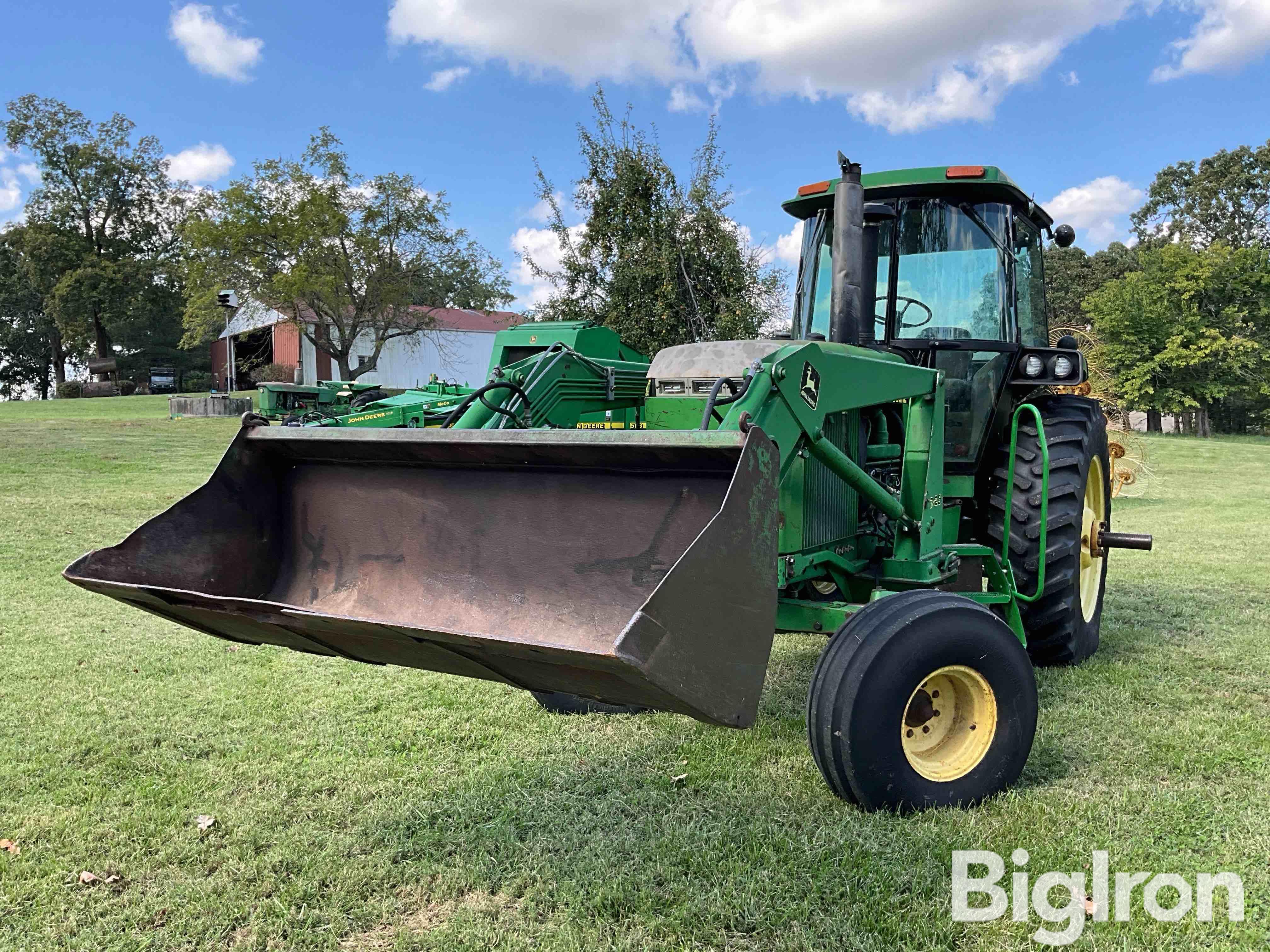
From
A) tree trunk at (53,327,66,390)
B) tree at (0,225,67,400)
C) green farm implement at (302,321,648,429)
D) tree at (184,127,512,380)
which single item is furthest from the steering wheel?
tree trunk at (53,327,66,390)

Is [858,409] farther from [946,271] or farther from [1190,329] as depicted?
[1190,329]

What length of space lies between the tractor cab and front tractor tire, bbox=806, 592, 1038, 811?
1.53m

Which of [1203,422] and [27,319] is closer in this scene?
[1203,422]

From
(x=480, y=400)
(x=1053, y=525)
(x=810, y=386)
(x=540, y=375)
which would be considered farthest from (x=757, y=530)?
(x=1053, y=525)

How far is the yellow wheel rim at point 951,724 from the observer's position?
346 centimetres

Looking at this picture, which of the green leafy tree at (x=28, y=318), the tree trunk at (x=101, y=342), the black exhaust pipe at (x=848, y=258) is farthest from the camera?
the tree trunk at (x=101, y=342)

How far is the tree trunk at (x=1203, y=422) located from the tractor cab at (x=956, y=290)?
35448 mm

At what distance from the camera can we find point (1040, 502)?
4.91 m

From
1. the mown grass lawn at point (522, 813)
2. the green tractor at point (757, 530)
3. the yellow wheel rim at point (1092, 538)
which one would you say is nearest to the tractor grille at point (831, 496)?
the green tractor at point (757, 530)

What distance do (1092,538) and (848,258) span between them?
2.89 metres

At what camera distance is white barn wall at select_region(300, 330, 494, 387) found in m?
44.4

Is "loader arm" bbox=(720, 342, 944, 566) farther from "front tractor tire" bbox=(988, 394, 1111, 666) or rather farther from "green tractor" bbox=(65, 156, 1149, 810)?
"front tractor tire" bbox=(988, 394, 1111, 666)

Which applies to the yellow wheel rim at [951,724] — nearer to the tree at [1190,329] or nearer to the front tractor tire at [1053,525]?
the front tractor tire at [1053,525]

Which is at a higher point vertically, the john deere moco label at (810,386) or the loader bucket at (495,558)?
the john deere moco label at (810,386)
